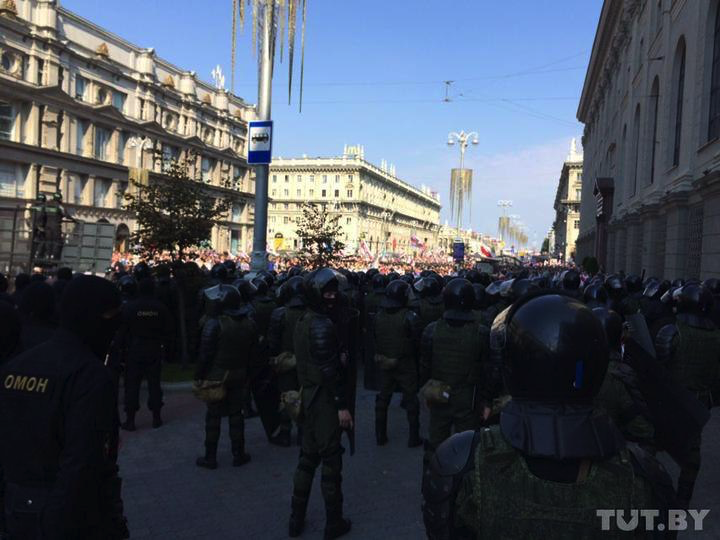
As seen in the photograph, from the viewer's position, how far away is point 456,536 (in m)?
1.64

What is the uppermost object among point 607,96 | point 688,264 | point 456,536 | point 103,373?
point 607,96

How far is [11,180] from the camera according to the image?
3438cm

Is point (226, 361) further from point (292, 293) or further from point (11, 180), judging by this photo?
point (11, 180)

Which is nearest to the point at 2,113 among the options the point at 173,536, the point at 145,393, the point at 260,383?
the point at 145,393

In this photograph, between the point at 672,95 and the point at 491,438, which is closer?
the point at 491,438

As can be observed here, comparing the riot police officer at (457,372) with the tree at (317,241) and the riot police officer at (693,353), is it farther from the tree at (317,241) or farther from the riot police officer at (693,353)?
the tree at (317,241)

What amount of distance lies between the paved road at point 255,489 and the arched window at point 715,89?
32.6 ft

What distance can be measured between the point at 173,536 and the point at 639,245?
70.0ft

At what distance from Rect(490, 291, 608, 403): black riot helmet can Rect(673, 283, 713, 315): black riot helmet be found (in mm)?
4247

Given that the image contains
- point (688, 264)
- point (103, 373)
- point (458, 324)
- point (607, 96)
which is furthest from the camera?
point (607, 96)

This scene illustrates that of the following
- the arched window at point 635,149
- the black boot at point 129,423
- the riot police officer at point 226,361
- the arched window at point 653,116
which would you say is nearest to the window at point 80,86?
the arched window at point 635,149

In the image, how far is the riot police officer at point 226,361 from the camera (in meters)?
5.69

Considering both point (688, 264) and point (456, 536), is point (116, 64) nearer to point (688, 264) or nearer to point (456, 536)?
point (688, 264)

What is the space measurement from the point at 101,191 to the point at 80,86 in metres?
7.63
